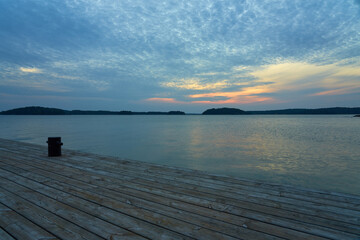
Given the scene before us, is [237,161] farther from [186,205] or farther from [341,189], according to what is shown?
[186,205]

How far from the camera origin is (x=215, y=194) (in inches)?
131

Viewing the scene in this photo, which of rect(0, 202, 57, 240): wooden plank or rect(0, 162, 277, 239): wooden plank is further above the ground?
rect(0, 202, 57, 240): wooden plank

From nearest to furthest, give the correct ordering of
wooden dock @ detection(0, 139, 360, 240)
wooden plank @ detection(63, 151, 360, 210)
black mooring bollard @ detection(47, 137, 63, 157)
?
wooden dock @ detection(0, 139, 360, 240) → wooden plank @ detection(63, 151, 360, 210) → black mooring bollard @ detection(47, 137, 63, 157)

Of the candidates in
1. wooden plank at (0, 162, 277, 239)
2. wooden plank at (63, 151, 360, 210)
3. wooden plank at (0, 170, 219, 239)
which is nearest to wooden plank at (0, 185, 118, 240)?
wooden plank at (0, 170, 219, 239)

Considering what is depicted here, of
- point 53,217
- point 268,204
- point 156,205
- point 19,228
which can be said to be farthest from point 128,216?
point 268,204

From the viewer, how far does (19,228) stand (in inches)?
90.1

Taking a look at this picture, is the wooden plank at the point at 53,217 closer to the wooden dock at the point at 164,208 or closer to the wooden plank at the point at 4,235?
the wooden dock at the point at 164,208

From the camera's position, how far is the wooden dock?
7.34 feet

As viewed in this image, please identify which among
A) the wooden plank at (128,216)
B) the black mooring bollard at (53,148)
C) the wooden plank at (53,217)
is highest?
the black mooring bollard at (53,148)

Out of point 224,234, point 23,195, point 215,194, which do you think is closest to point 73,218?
point 23,195

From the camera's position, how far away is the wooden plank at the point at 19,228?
2.15 metres

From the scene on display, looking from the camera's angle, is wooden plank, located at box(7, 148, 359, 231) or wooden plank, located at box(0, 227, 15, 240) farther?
wooden plank, located at box(7, 148, 359, 231)

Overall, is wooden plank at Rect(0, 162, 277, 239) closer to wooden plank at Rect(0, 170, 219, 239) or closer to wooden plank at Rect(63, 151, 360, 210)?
wooden plank at Rect(0, 170, 219, 239)

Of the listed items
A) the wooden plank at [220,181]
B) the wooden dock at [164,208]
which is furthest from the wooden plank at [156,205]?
the wooden plank at [220,181]
